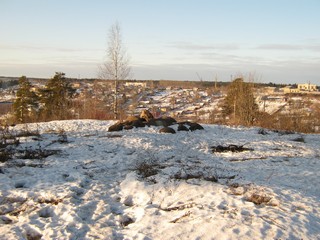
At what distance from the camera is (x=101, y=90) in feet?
114

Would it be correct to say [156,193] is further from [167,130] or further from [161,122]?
[161,122]

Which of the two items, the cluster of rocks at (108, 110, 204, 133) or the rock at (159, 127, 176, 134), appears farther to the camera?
the cluster of rocks at (108, 110, 204, 133)

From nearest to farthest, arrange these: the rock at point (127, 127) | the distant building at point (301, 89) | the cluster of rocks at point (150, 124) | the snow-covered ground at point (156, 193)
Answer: the snow-covered ground at point (156, 193)
the cluster of rocks at point (150, 124)
the rock at point (127, 127)
the distant building at point (301, 89)

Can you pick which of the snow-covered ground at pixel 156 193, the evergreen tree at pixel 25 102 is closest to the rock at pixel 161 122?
the snow-covered ground at pixel 156 193

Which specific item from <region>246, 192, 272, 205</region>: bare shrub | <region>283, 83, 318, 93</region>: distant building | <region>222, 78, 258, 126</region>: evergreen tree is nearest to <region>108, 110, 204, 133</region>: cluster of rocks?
<region>222, 78, 258, 126</region>: evergreen tree

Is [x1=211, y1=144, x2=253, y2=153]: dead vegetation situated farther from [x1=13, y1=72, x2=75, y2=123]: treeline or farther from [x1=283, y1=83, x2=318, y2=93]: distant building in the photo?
[x1=283, y1=83, x2=318, y2=93]: distant building

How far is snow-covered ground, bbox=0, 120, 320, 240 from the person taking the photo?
5.04 m

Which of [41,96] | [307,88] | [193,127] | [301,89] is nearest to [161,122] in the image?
[193,127]

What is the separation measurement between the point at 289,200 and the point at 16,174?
19.5 ft

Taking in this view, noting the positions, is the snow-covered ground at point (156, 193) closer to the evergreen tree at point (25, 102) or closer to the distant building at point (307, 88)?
the evergreen tree at point (25, 102)

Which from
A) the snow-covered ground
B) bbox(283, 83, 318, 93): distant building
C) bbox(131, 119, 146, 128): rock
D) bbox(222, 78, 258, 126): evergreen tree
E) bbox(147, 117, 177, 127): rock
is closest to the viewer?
the snow-covered ground

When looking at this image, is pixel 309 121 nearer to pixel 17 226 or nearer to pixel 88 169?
pixel 88 169

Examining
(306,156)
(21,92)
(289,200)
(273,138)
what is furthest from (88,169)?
(21,92)

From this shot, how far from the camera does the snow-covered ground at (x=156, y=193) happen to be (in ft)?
16.5
